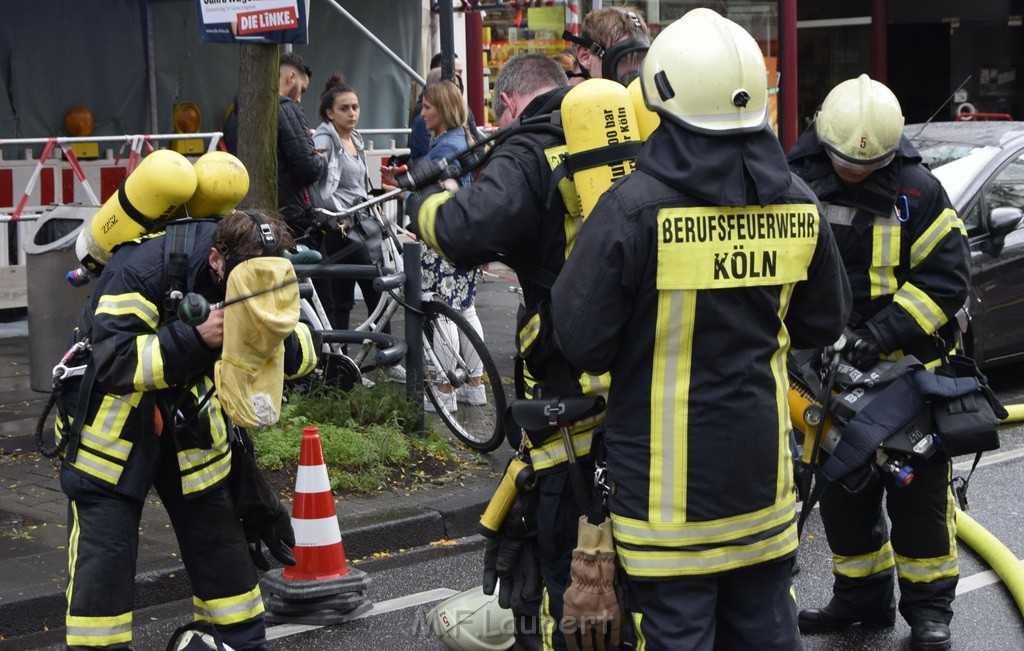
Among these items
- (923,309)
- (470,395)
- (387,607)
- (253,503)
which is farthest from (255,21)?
(923,309)

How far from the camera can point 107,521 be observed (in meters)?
3.90

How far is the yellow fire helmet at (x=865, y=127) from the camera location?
14.7 feet

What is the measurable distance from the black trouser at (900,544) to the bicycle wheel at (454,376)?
2.80m

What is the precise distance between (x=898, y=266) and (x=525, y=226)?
155 cm

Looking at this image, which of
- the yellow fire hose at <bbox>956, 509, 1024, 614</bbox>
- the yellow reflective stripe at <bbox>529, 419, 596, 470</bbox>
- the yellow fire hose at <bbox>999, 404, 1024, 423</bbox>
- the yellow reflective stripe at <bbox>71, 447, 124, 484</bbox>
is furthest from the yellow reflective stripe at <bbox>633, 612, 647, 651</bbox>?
the yellow fire hose at <bbox>999, 404, 1024, 423</bbox>

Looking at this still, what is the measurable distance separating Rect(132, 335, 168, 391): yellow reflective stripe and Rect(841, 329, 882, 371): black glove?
2201 millimetres

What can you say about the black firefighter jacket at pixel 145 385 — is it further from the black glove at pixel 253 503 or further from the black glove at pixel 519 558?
the black glove at pixel 519 558

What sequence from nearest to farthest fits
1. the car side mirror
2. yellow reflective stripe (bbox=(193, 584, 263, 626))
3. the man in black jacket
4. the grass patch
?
yellow reflective stripe (bbox=(193, 584, 263, 626))
the grass patch
the car side mirror
the man in black jacket

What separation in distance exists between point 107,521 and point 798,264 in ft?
6.47

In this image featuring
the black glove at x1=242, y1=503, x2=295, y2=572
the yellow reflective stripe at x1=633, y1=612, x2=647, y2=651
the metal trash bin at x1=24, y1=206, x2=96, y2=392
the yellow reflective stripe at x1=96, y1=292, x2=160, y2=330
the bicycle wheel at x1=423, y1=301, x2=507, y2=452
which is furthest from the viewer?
the bicycle wheel at x1=423, y1=301, x2=507, y2=452

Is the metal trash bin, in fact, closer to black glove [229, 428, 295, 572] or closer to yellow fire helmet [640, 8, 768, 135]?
black glove [229, 428, 295, 572]

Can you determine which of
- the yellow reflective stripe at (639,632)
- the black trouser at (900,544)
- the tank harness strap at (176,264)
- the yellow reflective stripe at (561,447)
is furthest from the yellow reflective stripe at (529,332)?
the black trouser at (900,544)

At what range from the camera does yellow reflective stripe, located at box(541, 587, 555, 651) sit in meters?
3.62

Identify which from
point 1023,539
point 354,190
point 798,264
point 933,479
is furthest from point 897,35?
point 798,264
